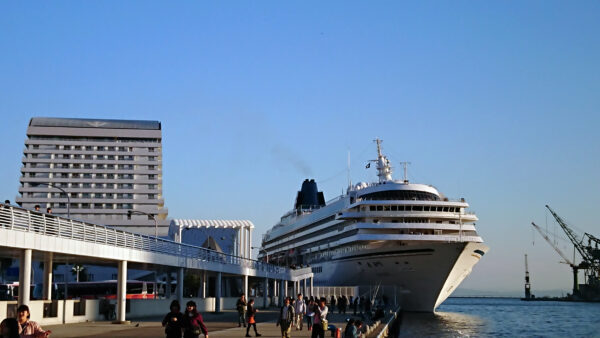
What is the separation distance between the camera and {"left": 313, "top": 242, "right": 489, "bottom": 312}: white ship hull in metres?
60.1

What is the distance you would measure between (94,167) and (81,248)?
108677mm

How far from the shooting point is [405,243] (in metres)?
65.6

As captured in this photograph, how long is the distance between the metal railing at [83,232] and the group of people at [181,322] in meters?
12.1

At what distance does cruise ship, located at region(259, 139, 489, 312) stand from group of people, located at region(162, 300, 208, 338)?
4624cm

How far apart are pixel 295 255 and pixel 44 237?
6662 centimetres

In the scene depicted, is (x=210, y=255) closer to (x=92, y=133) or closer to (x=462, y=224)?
(x=462, y=224)

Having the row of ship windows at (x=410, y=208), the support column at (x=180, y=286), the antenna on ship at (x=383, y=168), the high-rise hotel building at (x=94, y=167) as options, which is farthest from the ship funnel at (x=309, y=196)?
the support column at (x=180, y=286)

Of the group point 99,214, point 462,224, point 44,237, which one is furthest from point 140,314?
point 99,214

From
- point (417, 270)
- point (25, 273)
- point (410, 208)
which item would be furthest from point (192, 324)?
point (410, 208)

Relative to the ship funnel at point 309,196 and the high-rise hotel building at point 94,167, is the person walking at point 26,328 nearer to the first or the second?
the ship funnel at point 309,196

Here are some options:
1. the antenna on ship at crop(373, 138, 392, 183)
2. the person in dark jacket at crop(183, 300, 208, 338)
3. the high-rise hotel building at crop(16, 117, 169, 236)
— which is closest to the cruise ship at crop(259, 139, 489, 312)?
the antenna on ship at crop(373, 138, 392, 183)

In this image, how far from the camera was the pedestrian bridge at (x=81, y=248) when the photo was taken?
25.6 meters

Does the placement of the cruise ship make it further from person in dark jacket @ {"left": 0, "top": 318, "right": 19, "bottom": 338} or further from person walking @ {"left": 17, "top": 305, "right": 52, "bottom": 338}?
person in dark jacket @ {"left": 0, "top": 318, "right": 19, "bottom": 338}

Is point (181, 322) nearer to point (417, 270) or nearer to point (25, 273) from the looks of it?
point (25, 273)
